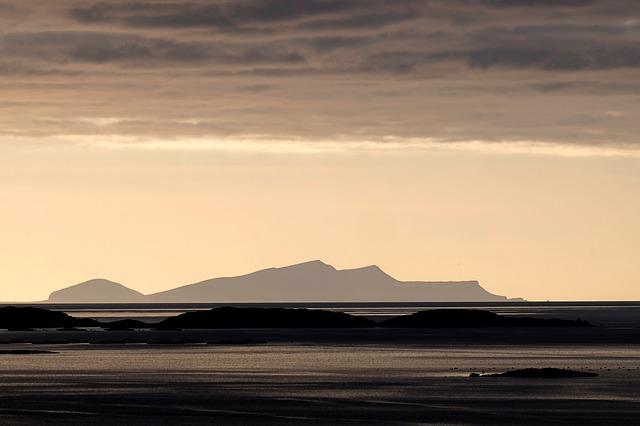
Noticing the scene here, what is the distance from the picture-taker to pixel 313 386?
94500 mm

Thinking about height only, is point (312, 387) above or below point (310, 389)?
above

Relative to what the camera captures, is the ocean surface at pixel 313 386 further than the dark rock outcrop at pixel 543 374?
No

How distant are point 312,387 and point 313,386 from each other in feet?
2.88

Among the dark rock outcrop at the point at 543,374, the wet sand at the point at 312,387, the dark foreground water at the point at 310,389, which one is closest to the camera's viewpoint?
the dark foreground water at the point at 310,389

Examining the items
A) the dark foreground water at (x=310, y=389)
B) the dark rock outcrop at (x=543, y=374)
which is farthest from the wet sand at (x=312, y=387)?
the dark rock outcrop at (x=543, y=374)

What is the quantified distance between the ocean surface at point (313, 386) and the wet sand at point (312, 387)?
0.09 m

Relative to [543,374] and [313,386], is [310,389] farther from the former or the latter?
[543,374]

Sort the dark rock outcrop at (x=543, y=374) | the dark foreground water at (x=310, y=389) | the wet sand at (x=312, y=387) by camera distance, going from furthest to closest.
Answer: the dark rock outcrop at (x=543, y=374) → the wet sand at (x=312, y=387) → the dark foreground water at (x=310, y=389)

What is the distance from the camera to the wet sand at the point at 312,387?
73.8m

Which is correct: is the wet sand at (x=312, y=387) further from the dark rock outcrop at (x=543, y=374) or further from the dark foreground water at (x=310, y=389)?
the dark rock outcrop at (x=543, y=374)

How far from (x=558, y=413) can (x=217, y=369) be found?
44.0 meters

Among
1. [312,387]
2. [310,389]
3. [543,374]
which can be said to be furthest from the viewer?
[543,374]

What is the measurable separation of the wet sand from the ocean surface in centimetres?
9

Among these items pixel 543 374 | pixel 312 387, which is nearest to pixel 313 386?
pixel 312 387
